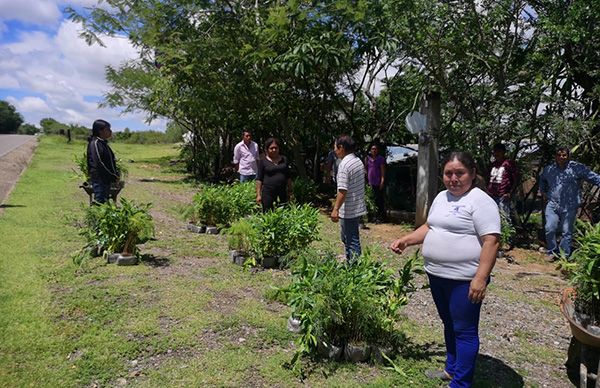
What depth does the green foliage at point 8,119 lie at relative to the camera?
96.6 m

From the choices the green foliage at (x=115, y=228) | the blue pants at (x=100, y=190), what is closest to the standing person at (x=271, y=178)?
the green foliage at (x=115, y=228)

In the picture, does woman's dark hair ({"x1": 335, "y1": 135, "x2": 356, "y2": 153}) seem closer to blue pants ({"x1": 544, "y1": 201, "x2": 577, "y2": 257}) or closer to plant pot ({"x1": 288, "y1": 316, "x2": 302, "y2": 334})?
plant pot ({"x1": 288, "y1": 316, "x2": 302, "y2": 334})

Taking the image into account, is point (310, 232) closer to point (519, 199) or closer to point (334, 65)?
point (334, 65)

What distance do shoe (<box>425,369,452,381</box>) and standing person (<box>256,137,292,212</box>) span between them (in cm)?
341

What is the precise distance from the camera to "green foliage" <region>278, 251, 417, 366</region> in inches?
138

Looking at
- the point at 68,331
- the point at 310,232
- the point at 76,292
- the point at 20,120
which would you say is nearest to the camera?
the point at 68,331

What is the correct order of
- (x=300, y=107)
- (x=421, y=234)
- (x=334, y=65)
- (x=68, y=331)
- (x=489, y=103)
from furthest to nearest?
(x=300, y=107), (x=334, y=65), (x=489, y=103), (x=68, y=331), (x=421, y=234)

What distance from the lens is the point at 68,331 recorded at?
4.09 m

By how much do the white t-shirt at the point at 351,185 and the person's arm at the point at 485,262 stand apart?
2.20 metres

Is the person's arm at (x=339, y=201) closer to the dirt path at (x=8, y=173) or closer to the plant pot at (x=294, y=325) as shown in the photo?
the plant pot at (x=294, y=325)

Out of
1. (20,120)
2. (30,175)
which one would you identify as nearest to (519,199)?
(30,175)

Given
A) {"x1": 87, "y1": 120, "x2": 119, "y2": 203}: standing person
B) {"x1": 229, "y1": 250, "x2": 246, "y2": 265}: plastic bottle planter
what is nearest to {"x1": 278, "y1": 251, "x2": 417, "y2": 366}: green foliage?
{"x1": 229, "y1": 250, "x2": 246, "y2": 265}: plastic bottle planter

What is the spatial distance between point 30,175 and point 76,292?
12000 mm

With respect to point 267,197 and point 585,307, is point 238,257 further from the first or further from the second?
Result: point 585,307
